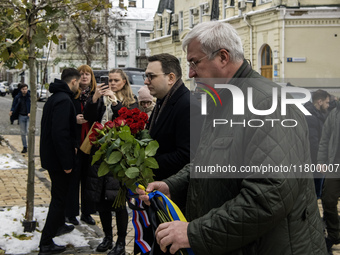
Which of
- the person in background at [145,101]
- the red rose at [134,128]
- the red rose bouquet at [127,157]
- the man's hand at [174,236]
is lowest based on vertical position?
the man's hand at [174,236]

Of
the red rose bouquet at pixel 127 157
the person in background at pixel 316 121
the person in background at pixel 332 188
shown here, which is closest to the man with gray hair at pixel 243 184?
the red rose bouquet at pixel 127 157

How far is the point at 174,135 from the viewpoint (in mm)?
4500

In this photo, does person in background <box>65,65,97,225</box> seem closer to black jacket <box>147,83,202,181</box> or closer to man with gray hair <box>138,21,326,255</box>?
black jacket <box>147,83,202,181</box>

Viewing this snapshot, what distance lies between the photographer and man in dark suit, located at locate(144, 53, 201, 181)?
4430 millimetres

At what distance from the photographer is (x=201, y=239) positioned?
2361 mm

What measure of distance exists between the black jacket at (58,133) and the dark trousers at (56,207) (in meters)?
0.13

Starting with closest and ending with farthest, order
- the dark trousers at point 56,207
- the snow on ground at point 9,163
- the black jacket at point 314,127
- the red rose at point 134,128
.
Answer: the red rose at point 134,128 < the dark trousers at point 56,207 < the black jacket at point 314,127 < the snow on ground at point 9,163

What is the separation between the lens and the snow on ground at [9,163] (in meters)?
12.0

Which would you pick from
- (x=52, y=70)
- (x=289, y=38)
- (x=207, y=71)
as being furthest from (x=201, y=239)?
(x=52, y=70)

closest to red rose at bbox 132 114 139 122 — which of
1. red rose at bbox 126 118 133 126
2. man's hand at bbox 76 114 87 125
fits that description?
red rose at bbox 126 118 133 126

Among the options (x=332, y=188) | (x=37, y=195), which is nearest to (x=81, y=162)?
(x=37, y=195)

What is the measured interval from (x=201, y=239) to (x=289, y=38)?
30.6 meters

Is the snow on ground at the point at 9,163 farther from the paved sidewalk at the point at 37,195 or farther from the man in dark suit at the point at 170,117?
the man in dark suit at the point at 170,117

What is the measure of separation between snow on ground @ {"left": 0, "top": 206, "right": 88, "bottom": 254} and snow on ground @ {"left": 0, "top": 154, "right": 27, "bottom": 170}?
4876 millimetres
